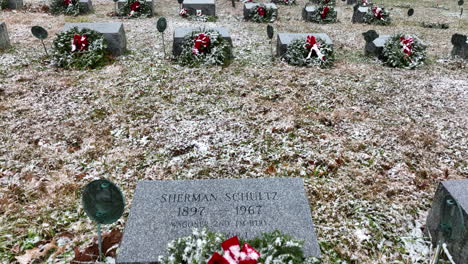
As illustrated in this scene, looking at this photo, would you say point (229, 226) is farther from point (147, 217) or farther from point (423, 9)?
point (423, 9)

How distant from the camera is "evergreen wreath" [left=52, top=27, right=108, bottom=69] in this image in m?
7.46

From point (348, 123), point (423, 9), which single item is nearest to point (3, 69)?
point (348, 123)

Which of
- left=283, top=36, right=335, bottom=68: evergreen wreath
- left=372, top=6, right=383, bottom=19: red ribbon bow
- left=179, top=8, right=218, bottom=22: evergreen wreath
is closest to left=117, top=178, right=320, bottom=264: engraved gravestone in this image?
left=283, top=36, right=335, bottom=68: evergreen wreath

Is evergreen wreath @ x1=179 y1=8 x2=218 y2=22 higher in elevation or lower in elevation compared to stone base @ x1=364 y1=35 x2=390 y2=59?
higher

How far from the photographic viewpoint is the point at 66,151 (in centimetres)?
491

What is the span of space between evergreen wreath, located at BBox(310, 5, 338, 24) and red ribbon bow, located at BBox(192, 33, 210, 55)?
19.7 ft

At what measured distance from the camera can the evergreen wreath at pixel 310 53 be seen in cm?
782

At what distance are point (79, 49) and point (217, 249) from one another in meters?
6.77

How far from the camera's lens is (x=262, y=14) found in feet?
38.4

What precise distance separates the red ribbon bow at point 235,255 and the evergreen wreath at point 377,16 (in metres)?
12.1

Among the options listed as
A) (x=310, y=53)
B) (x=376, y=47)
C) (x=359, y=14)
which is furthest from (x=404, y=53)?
(x=359, y=14)

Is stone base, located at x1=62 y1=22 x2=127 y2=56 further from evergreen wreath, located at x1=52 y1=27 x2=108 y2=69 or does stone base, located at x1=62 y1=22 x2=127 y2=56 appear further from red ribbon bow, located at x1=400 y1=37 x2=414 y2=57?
red ribbon bow, located at x1=400 y1=37 x2=414 y2=57

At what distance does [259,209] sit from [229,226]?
13.0 inches

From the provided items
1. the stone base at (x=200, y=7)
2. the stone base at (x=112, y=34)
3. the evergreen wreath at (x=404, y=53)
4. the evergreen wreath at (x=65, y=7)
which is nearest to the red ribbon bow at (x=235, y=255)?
the stone base at (x=112, y=34)
